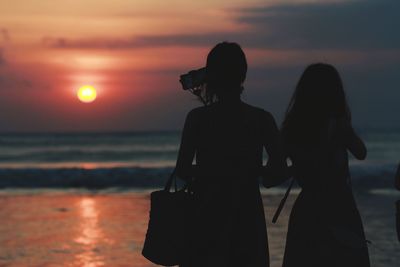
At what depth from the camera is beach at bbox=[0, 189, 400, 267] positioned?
880cm

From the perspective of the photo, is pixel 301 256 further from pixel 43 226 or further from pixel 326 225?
pixel 43 226

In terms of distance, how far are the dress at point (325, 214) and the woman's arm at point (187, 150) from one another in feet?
2.01

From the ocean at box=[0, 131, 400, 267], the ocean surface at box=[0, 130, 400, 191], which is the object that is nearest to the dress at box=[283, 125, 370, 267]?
the ocean at box=[0, 131, 400, 267]

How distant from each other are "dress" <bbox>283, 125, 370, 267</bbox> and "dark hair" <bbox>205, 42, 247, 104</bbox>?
21.9 inches

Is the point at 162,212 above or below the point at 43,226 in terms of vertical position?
above

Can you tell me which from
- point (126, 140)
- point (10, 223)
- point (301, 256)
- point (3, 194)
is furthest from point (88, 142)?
point (301, 256)

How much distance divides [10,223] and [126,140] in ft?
134

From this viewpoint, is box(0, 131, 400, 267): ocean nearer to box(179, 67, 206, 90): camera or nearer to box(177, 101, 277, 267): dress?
box(177, 101, 277, 267): dress

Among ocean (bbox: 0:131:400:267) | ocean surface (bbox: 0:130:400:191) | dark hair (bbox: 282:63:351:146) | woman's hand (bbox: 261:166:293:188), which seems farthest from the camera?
ocean surface (bbox: 0:130:400:191)

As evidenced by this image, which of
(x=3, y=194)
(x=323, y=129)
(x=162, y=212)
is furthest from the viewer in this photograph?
(x=3, y=194)

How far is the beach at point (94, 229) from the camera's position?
8797 mm

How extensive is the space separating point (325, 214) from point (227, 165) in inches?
27.8

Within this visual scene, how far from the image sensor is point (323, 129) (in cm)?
413

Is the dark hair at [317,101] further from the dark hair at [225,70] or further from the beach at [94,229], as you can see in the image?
the beach at [94,229]
